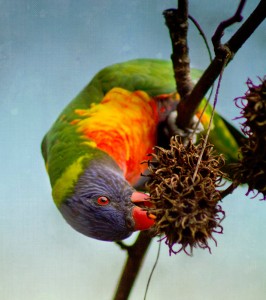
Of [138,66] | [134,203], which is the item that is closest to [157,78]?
[138,66]

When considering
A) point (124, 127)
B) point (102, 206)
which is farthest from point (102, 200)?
point (124, 127)

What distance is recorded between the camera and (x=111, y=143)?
95.3 inches

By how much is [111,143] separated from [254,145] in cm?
146

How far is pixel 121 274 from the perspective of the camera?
6.95ft

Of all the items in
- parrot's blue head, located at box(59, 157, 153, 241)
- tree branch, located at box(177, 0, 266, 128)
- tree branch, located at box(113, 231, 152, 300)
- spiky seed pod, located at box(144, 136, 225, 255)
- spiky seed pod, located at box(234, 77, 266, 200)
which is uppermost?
tree branch, located at box(177, 0, 266, 128)

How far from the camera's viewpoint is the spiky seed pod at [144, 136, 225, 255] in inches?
40.6

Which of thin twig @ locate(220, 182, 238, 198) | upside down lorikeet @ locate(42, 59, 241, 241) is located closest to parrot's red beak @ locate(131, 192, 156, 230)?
upside down lorikeet @ locate(42, 59, 241, 241)

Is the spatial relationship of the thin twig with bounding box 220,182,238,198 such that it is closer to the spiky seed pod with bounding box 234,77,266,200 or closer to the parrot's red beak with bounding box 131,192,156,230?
the spiky seed pod with bounding box 234,77,266,200

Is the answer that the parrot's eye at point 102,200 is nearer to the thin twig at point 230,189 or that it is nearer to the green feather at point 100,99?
the green feather at point 100,99

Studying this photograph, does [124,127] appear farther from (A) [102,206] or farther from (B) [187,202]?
(B) [187,202]

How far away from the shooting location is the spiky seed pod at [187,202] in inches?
40.6

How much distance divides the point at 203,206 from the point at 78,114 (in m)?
1.60

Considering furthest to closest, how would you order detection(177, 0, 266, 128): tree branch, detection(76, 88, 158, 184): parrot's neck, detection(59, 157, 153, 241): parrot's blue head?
detection(76, 88, 158, 184): parrot's neck
detection(59, 157, 153, 241): parrot's blue head
detection(177, 0, 266, 128): tree branch

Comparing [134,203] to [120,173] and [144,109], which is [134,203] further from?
[144,109]
